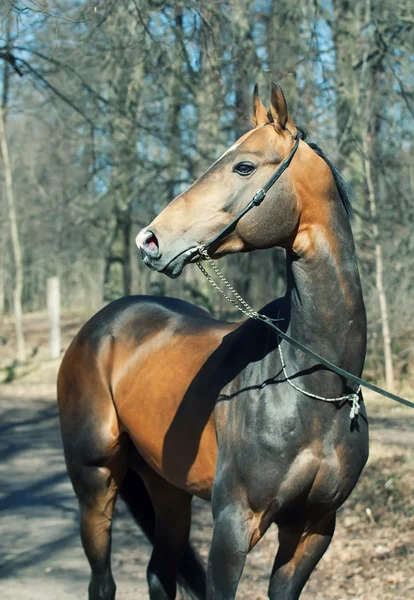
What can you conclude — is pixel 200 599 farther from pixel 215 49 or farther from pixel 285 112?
pixel 215 49

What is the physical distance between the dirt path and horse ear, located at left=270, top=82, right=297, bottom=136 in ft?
10.1

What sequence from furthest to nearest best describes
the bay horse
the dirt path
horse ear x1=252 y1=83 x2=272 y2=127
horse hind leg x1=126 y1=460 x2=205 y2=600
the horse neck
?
the dirt path → horse hind leg x1=126 y1=460 x2=205 y2=600 → horse ear x1=252 y1=83 x2=272 y2=127 → the horse neck → the bay horse

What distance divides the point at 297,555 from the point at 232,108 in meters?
4.22

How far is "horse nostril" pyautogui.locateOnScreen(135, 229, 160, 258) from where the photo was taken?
279 cm

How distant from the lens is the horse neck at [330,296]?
3.04 m

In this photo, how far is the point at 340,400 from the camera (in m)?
3.15

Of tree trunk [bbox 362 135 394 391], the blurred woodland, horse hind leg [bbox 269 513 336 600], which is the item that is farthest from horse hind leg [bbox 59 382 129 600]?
tree trunk [bbox 362 135 394 391]

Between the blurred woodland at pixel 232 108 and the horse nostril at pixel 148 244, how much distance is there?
3124 mm

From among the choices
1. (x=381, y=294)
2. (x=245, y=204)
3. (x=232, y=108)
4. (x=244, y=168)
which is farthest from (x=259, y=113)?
(x=381, y=294)

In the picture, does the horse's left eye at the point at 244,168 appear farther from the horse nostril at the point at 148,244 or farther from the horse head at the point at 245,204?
the horse nostril at the point at 148,244

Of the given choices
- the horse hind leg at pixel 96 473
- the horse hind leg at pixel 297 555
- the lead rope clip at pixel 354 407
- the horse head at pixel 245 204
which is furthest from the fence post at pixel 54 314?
the horse head at pixel 245 204

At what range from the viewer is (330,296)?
3.05 meters

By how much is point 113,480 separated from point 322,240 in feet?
7.22

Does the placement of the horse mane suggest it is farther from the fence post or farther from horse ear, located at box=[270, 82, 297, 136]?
the fence post
